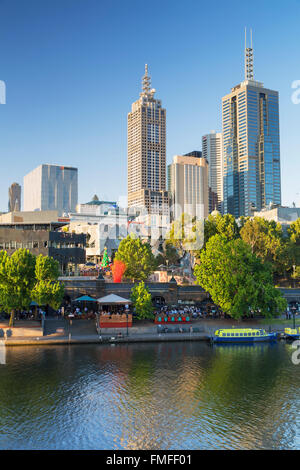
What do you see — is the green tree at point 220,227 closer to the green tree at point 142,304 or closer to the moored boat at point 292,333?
the moored boat at point 292,333

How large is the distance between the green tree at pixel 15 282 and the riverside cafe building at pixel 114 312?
11.8m

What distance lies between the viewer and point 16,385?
41.7m

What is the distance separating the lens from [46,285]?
62438 millimetres

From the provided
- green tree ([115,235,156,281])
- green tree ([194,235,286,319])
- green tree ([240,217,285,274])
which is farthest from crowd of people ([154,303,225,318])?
green tree ([240,217,285,274])

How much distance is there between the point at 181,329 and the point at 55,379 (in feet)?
87.3

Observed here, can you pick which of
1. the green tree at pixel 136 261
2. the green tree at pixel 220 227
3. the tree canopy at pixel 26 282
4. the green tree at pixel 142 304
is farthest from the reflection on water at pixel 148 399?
the green tree at pixel 220 227

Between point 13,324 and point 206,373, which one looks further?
point 13,324

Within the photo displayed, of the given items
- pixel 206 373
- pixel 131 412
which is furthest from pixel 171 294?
pixel 131 412

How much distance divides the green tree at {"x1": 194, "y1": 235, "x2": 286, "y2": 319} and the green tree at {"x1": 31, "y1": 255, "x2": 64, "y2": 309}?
25.0 meters

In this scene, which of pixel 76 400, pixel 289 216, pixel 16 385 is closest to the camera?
pixel 76 400

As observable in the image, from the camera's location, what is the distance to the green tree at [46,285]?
6142cm

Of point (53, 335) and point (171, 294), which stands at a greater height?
point (171, 294)
